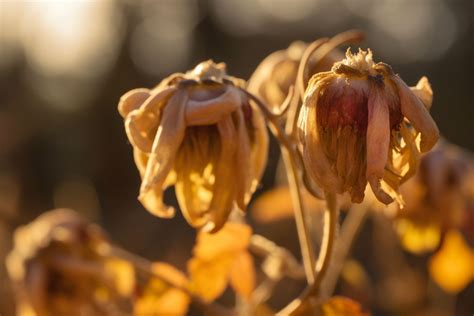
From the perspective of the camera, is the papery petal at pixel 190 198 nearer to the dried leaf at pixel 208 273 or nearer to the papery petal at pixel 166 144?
the papery petal at pixel 166 144

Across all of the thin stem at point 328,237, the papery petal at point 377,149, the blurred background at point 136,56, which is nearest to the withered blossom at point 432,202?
the thin stem at point 328,237

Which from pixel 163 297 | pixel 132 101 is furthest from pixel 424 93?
pixel 163 297

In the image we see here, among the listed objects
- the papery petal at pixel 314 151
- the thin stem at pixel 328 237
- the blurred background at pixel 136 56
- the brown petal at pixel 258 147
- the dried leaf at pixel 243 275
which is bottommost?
the blurred background at pixel 136 56

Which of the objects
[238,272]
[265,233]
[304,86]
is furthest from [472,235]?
[265,233]

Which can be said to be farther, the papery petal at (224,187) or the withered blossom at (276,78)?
the withered blossom at (276,78)

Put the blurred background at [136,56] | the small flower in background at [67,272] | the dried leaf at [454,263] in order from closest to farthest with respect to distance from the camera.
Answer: the small flower in background at [67,272] < the dried leaf at [454,263] < the blurred background at [136,56]

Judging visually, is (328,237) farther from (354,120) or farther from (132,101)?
(132,101)

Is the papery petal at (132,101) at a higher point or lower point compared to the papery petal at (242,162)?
higher
